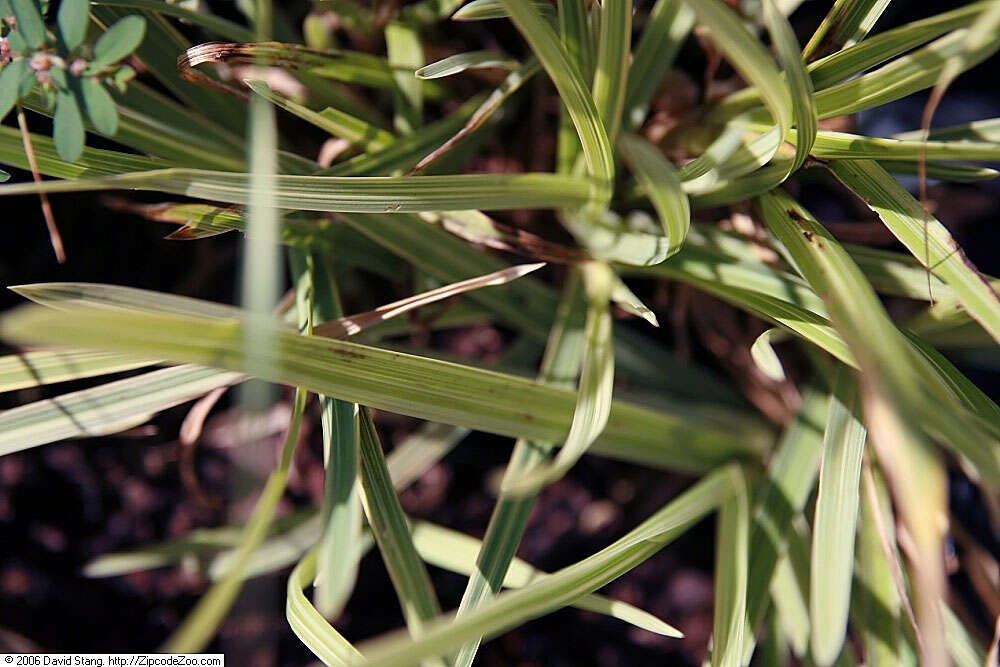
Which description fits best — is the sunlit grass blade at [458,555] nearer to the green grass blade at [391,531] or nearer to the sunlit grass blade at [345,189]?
the green grass blade at [391,531]

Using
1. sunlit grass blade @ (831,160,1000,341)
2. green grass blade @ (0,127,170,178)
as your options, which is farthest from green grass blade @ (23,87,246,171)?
sunlit grass blade @ (831,160,1000,341)

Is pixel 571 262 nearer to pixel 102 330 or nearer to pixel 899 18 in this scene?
pixel 102 330

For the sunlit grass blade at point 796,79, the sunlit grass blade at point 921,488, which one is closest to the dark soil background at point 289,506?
the sunlit grass blade at point 796,79

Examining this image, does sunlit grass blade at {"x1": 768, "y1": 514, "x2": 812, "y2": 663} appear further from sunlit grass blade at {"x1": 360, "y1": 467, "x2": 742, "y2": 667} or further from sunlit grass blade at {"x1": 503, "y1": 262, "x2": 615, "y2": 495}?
sunlit grass blade at {"x1": 503, "y1": 262, "x2": 615, "y2": 495}

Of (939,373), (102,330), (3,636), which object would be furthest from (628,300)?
(3,636)

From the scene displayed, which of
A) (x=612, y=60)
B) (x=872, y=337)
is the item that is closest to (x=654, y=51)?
(x=612, y=60)

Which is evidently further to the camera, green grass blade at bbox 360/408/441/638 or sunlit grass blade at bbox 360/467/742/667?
green grass blade at bbox 360/408/441/638
